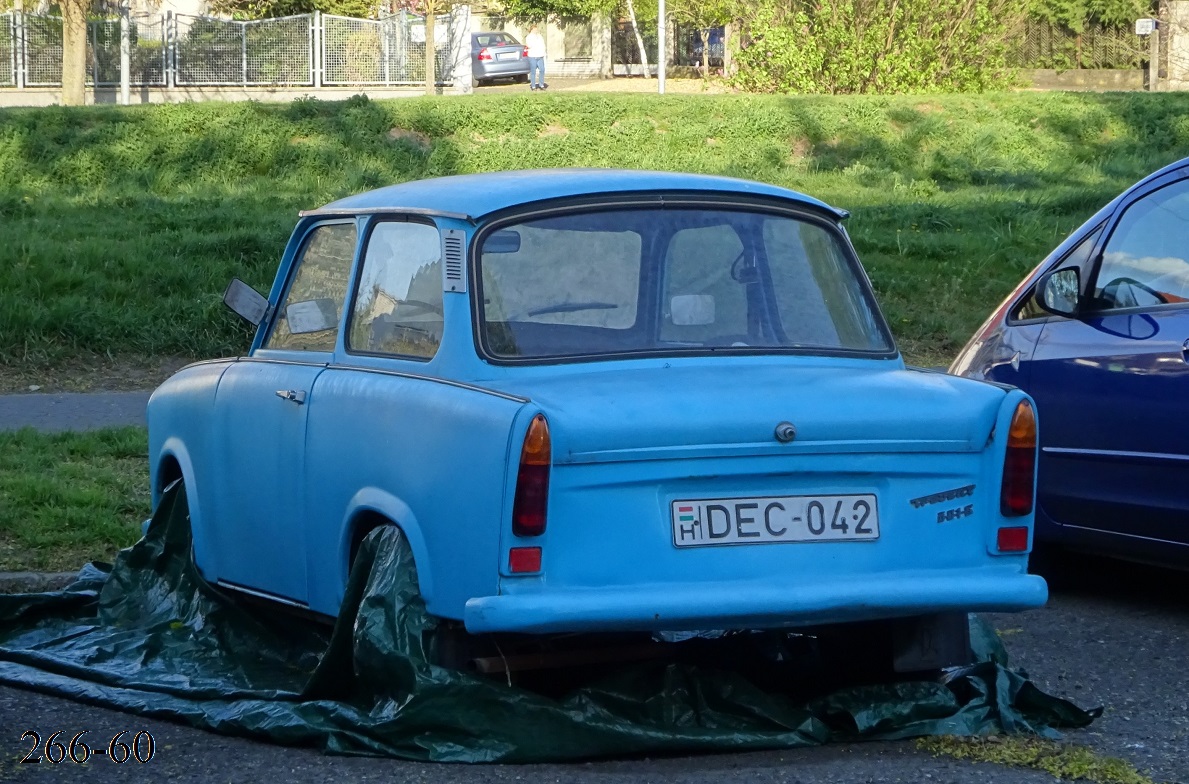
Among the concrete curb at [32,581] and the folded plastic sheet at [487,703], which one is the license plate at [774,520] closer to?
the folded plastic sheet at [487,703]

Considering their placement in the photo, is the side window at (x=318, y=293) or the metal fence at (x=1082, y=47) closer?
the side window at (x=318, y=293)

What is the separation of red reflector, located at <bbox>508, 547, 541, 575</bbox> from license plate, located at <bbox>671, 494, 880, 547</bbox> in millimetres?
348

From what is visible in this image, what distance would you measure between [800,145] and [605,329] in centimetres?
1596

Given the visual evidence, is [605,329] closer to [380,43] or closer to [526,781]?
[526,781]

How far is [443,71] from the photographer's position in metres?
36.6

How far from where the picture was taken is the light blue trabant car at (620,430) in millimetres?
4062

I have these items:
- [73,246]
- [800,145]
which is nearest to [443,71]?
[800,145]

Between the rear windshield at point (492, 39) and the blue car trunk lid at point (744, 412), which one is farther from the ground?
the rear windshield at point (492, 39)

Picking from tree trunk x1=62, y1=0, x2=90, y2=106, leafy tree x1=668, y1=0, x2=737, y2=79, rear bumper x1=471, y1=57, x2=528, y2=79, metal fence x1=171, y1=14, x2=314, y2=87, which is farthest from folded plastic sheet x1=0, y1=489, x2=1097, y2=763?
rear bumper x1=471, y1=57, x2=528, y2=79

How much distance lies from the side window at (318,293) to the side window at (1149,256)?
291 cm

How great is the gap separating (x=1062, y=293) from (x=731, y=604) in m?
2.91

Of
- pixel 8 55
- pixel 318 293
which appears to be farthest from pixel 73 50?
pixel 318 293

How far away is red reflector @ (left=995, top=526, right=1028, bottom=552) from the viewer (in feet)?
14.7

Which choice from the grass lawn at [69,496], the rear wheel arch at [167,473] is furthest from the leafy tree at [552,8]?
the rear wheel arch at [167,473]
